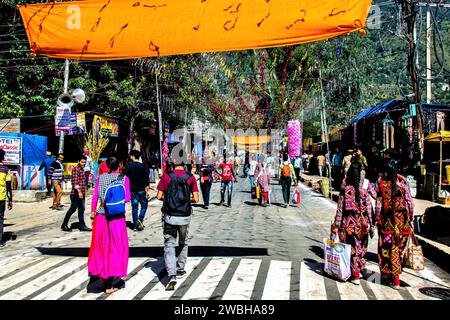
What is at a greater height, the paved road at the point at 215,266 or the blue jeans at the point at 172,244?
the blue jeans at the point at 172,244

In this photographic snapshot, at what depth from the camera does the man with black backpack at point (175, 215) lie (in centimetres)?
569

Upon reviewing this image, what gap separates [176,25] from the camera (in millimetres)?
6273

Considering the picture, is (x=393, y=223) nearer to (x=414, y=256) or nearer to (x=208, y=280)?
(x=414, y=256)

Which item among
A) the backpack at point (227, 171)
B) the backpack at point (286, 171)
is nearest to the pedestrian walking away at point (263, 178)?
the backpack at point (286, 171)

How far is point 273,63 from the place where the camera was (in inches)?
1009

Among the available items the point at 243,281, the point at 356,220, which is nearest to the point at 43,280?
the point at 243,281

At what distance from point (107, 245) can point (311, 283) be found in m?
2.87

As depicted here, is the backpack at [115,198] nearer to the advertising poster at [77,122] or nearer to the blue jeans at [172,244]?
the blue jeans at [172,244]

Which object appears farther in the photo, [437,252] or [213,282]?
[437,252]

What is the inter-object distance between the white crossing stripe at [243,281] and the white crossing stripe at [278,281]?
21 cm

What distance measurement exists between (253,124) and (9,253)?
32.4 metres

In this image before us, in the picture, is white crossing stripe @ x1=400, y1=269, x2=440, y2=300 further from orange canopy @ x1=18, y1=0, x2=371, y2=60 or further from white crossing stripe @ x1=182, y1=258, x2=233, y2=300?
orange canopy @ x1=18, y1=0, x2=371, y2=60
